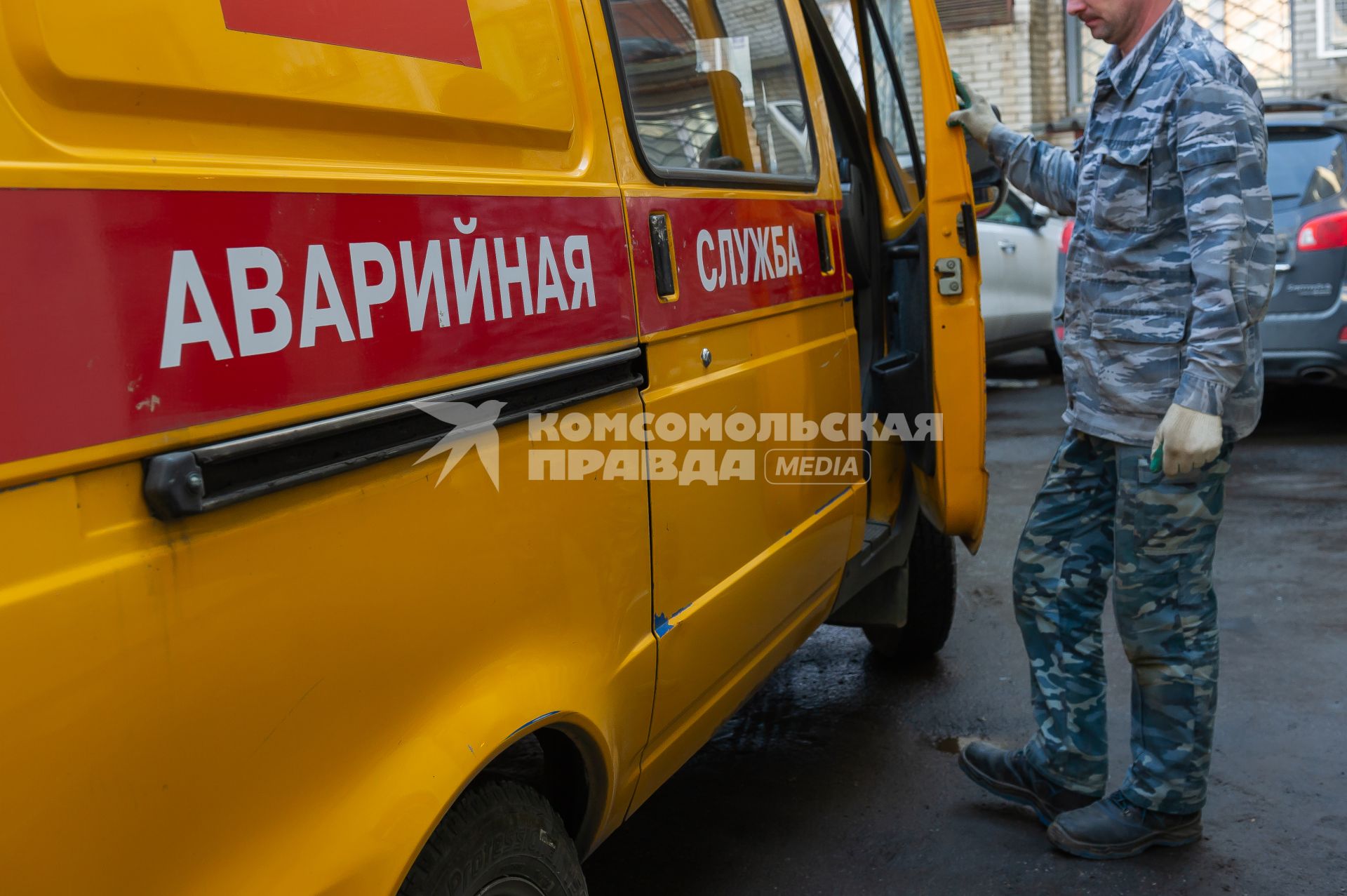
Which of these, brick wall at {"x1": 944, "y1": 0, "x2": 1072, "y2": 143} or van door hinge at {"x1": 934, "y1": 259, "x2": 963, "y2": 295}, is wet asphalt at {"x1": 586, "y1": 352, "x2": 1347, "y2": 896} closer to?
van door hinge at {"x1": 934, "y1": 259, "x2": 963, "y2": 295}

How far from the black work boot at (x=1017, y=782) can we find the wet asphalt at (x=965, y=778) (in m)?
0.06

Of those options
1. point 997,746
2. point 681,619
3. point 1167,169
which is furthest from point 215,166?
point 997,746

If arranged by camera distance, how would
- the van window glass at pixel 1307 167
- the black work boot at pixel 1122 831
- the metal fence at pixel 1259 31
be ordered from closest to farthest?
the black work boot at pixel 1122 831 → the van window glass at pixel 1307 167 → the metal fence at pixel 1259 31

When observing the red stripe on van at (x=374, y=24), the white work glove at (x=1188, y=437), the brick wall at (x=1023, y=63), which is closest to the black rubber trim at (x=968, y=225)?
the white work glove at (x=1188, y=437)

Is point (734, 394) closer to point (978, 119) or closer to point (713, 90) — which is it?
point (713, 90)

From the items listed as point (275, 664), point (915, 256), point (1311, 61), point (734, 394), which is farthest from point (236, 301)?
point (1311, 61)

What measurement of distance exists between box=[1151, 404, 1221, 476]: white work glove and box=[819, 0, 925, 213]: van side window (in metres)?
0.96

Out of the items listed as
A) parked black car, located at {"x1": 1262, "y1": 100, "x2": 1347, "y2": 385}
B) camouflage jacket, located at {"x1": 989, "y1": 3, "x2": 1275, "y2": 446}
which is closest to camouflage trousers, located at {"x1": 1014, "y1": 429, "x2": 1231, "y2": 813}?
camouflage jacket, located at {"x1": 989, "y1": 3, "x2": 1275, "y2": 446}

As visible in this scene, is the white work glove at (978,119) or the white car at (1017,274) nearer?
the white work glove at (978,119)

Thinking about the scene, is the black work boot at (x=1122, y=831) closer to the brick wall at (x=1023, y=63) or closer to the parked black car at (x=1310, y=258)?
the parked black car at (x=1310, y=258)

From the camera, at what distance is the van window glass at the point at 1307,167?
5.72 meters

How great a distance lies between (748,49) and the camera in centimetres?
250

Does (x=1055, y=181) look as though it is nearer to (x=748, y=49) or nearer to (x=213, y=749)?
(x=748, y=49)

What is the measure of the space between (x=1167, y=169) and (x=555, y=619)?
1.48 meters
